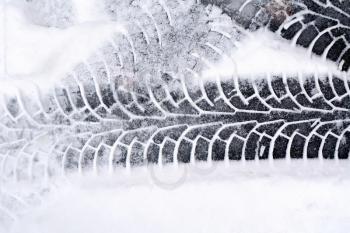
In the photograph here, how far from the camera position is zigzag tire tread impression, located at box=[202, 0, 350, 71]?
1.37 metres

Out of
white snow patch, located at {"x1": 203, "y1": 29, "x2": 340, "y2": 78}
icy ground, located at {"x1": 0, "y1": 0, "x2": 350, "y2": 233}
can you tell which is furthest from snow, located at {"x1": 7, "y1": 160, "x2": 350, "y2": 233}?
white snow patch, located at {"x1": 203, "y1": 29, "x2": 340, "y2": 78}

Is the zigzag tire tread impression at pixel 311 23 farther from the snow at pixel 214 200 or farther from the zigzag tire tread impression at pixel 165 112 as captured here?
the snow at pixel 214 200

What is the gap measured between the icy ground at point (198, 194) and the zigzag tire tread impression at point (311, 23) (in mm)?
36

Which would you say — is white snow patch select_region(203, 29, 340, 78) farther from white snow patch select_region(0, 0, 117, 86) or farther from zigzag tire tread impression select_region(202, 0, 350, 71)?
white snow patch select_region(0, 0, 117, 86)

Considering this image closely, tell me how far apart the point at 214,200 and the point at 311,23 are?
55 centimetres

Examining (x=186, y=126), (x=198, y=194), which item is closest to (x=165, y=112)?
(x=186, y=126)

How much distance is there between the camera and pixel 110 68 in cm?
142

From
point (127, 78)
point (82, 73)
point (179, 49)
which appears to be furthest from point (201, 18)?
point (82, 73)

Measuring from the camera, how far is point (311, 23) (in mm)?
1371

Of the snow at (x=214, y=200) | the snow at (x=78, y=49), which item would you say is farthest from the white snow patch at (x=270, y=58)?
the snow at (x=214, y=200)

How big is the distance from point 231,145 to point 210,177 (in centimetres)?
11

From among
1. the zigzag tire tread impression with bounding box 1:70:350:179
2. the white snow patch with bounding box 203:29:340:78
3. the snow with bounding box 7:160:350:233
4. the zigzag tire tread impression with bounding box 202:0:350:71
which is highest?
the zigzag tire tread impression with bounding box 202:0:350:71

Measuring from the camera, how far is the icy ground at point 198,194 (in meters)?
1.38

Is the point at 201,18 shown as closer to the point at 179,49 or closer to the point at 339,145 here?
the point at 179,49
